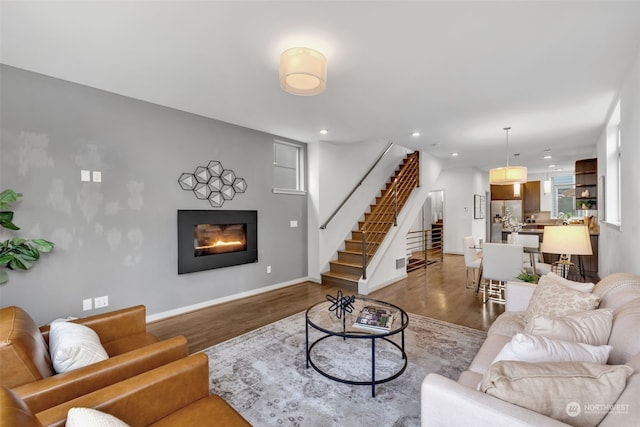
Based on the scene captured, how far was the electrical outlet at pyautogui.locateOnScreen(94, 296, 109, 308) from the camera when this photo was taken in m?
3.15

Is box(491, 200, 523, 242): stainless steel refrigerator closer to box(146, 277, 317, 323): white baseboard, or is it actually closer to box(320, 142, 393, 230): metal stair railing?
box(320, 142, 393, 230): metal stair railing

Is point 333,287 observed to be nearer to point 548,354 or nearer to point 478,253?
point 478,253

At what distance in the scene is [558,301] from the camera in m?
1.93

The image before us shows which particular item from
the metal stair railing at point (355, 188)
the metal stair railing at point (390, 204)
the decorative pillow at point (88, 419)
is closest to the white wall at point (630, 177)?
the metal stair railing at point (390, 204)

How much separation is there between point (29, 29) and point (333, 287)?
15.1 ft

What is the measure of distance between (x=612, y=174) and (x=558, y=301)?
3682mm

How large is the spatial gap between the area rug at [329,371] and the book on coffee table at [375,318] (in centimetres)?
41

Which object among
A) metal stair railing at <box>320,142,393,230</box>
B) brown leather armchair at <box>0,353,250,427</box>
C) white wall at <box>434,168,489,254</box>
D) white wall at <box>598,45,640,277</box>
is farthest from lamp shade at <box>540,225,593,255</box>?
white wall at <box>434,168,489,254</box>

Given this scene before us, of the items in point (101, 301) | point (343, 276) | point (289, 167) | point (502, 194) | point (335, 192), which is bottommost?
point (343, 276)

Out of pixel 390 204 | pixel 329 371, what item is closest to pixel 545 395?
pixel 329 371

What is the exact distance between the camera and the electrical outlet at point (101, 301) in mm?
3154

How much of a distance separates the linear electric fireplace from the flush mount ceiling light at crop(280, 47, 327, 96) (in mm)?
2421

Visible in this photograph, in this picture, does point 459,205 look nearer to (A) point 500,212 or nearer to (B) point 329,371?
(A) point 500,212

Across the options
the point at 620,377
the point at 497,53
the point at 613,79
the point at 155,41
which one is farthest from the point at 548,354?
the point at 613,79
